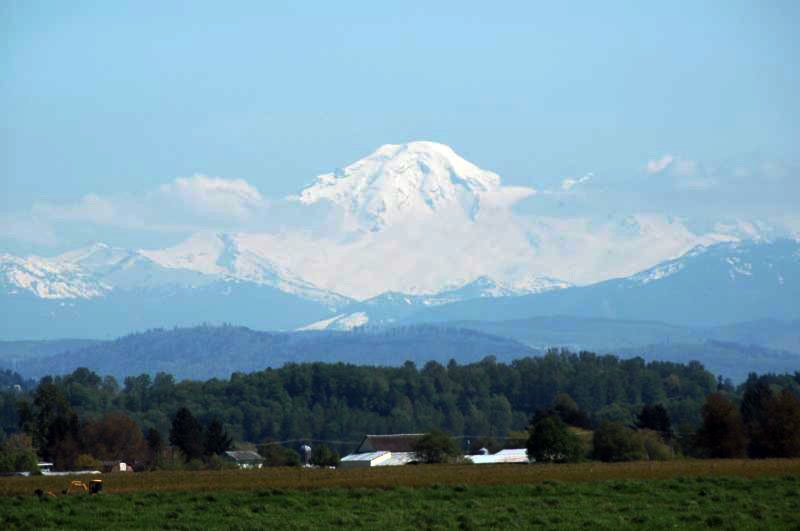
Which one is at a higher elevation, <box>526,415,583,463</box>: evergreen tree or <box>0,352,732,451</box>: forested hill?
<box>0,352,732,451</box>: forested hill

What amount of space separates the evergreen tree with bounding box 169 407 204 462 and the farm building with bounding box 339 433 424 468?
8840 millimetres

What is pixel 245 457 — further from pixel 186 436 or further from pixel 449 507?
pixel 449 507

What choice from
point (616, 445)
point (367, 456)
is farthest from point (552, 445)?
point (367, 456)

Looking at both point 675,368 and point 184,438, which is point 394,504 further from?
point 675,368

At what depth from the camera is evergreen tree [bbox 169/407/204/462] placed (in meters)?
109

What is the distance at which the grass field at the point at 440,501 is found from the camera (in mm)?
43281

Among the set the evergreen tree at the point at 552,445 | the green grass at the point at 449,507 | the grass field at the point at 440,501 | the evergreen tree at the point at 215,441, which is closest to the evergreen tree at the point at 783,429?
the evergreen tree at the point at 552,445

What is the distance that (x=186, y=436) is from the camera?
110 m

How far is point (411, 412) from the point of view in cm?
17162

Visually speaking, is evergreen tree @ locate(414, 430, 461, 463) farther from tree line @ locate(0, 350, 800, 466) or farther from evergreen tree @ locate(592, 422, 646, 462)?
tree line @ locate(0, 350, 800, 466)

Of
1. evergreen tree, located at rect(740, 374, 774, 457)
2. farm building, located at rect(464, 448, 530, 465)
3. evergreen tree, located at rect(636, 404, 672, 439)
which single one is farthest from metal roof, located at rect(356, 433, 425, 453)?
evergreen tree, located at rect(740, 374, 774, 457)

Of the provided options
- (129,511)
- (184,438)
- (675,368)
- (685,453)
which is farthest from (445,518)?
(675,368)

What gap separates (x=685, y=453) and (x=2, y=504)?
187 ft

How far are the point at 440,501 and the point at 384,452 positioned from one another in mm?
63240
